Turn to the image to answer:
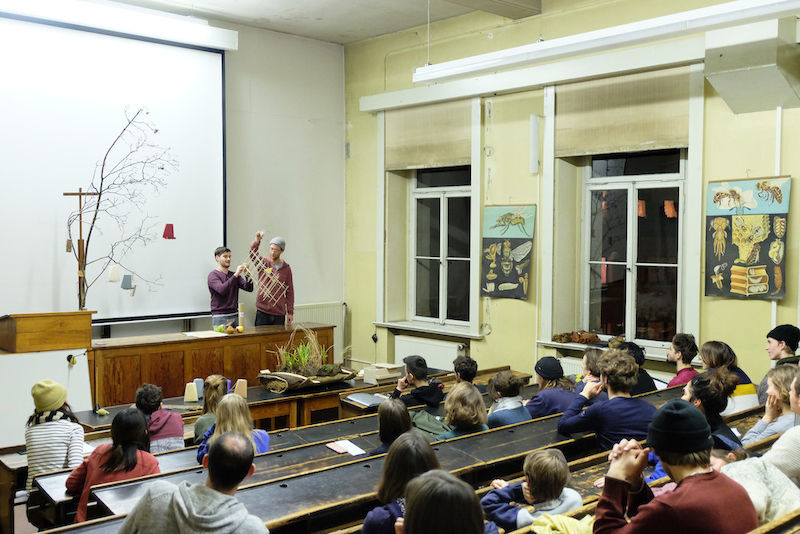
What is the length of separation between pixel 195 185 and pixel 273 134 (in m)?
1.27

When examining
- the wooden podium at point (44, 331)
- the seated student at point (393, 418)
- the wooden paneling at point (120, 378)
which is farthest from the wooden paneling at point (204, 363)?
the seated student at point (393, 418)

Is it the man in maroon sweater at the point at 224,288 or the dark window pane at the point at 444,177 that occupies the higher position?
the dark window pane at the point at 444,177

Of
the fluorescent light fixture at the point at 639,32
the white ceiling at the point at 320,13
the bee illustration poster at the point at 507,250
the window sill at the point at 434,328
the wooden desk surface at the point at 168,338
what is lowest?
the window sill at the point at 434,328

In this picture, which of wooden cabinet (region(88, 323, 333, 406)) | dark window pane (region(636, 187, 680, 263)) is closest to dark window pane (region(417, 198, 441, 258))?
wooden cabinet (region(88, 323, 333, 406))

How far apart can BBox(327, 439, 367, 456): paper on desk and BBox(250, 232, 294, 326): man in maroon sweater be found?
3836 millimetres

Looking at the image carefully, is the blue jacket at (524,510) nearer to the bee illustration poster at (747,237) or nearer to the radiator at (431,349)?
the bee illustration poster at (747,237)

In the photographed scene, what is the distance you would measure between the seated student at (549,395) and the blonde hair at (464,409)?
55 centimetres

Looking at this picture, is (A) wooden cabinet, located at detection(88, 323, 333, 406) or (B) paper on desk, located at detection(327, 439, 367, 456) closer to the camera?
(B) paper on desk, located at detection(327, 439, 367, 456)

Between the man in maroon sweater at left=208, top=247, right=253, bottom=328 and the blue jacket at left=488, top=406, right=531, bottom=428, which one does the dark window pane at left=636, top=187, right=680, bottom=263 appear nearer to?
the blue jacket at left=488, top=406, right=531, bottom=428

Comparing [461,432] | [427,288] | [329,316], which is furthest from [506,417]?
[329,316]

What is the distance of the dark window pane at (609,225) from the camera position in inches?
265

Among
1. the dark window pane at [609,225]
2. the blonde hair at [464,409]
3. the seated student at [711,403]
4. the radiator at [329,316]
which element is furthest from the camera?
the radiator at [329,316]

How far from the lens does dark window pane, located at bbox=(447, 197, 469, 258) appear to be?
806 cm

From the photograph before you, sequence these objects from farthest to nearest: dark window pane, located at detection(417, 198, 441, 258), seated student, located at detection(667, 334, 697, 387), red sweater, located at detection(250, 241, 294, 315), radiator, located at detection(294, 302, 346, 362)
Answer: radiator, located at detection(294, 302, 346, 362) < dark window pane, located at detection(417, 198, 441, 258) < red sweater, located at detection(250, 241, 294, 315) < seated student, located at detection(667, 334, 697, 387)
